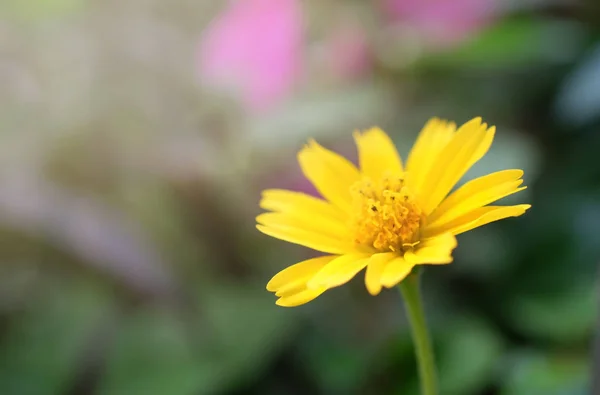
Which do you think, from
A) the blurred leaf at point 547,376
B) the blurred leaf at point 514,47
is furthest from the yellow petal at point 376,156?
the blurred leaf at point 514,47

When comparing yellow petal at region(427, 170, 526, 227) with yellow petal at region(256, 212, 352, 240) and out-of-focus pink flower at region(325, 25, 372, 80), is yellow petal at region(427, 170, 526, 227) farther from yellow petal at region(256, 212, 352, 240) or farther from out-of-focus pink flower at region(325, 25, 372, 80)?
out-of-focus pink flower at region(325, 25, 372, 80)

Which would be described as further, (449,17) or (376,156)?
(449,17)

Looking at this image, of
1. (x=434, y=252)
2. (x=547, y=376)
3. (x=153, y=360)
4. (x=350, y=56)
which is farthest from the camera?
(x=350, y=56)

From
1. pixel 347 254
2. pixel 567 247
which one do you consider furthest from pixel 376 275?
pixel 567 247

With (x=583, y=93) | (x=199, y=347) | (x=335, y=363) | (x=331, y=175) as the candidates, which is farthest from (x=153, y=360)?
(x=583, y=93)

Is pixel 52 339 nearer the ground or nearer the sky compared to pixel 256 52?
nearer the ground

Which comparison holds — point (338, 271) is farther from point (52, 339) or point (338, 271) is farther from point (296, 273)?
point (52, 339)
